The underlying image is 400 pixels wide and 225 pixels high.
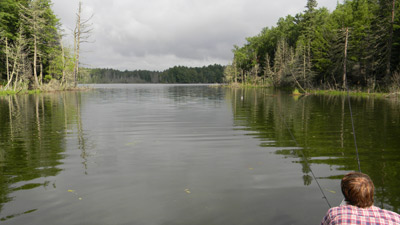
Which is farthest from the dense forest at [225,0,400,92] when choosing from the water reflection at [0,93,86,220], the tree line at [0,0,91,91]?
the tree line at [0,0,91,91]

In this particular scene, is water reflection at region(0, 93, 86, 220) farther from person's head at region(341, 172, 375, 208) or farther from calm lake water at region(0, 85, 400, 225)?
person's head at region(341, 172, 375, 208)

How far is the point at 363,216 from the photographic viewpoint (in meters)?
2.90

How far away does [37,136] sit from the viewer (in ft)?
38.2

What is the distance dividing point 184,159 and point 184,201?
115 inches

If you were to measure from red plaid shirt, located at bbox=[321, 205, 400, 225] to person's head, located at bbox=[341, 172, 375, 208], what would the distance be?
59 millimetres

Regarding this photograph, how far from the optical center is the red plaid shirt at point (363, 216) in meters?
2.87

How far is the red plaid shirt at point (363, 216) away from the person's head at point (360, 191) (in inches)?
2.3

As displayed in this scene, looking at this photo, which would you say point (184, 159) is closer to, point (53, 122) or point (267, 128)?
point (267, 128)

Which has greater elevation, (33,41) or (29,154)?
(33,41)

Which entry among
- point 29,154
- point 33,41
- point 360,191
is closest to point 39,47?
point 33,41

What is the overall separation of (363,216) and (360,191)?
239 mm

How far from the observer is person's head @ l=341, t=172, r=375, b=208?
116 inches

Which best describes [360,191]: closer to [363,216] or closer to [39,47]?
[363,216]

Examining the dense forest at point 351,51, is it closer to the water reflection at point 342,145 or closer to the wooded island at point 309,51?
the wooded island at point 309,51
